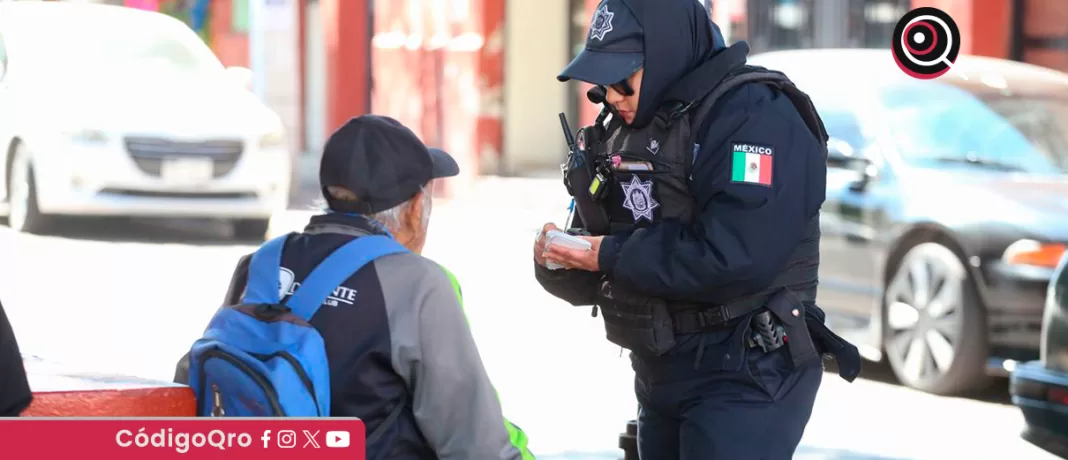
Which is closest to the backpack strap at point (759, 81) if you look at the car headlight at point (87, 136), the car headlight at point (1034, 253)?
the car headlight at point (1034, 253)

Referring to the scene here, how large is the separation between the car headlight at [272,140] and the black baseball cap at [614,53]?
736 centimetres

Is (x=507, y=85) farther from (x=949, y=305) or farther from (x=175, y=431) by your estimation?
(x=175, y=431)

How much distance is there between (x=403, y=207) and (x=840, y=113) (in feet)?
16.1

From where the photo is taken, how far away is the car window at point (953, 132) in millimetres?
7695

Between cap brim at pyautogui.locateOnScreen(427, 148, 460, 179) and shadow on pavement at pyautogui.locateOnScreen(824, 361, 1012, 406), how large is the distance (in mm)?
3755

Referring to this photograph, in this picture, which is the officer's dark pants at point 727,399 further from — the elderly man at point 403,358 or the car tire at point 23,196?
the car tire at point 23,196

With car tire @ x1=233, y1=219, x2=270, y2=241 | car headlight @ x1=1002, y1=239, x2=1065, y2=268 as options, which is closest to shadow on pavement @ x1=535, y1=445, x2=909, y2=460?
car headlight @ x1=1002, y1=239, x2=1065, y2=268

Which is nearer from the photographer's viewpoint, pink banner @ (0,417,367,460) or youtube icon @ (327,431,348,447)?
pink banner @ (0,417,367,460)

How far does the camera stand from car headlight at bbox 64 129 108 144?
935 centimetres

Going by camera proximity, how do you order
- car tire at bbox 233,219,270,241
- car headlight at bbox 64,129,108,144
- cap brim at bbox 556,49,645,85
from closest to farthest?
cap brim at bbox 556,49,645,85, car headlight at bbox 64,129,108,144, car tire at bbox 233,219,270,241

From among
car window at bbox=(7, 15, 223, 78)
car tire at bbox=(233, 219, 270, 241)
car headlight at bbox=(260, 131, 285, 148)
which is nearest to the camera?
car window at bbox=(7, 15, 223, 78)

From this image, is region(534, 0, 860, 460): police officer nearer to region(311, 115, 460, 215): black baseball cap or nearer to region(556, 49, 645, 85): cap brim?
region(556, 49, 645, 85): cap brim

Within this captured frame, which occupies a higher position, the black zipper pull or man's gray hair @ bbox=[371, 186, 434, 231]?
man's gray hair @ bbox=[371, 186, 434, 231]

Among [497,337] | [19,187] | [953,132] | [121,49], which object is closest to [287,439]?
[953,132]
